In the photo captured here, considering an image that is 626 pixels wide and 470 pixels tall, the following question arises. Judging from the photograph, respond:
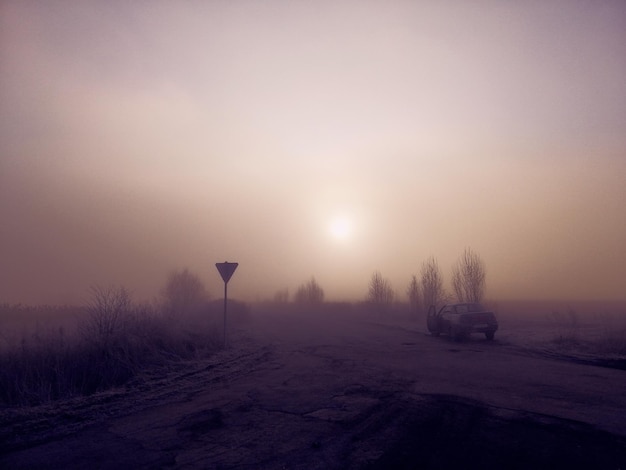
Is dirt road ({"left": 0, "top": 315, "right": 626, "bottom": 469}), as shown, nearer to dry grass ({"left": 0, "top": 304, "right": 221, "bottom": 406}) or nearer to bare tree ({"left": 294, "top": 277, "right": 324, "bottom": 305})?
dry grass ({"left": 0, "top": 304, "right": 221, "bottom": 406})

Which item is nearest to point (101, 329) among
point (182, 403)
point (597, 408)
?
point (182, 403)

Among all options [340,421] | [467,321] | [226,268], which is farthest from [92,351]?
[467,321]

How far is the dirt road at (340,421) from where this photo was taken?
4855 millimetres

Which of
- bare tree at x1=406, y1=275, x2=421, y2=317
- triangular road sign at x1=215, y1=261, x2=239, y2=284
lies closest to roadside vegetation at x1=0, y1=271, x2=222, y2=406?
triangular road sign at x1=215, y1=261, x2=239, y2=284

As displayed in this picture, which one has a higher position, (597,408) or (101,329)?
(101,329)

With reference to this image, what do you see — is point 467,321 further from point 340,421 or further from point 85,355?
point 85,355

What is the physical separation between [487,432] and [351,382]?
→ 4.19 meters

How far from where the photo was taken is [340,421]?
20.7 feet

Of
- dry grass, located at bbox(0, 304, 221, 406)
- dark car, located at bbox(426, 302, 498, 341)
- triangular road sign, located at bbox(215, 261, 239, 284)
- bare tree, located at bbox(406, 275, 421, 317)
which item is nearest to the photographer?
dry grass, located at bbox(0, 304, 221, 406)

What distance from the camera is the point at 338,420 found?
6367 mm

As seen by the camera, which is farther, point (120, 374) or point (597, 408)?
point (120, 374)

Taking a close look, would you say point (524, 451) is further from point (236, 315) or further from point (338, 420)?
point (236, 315)

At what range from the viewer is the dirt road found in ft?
15.9

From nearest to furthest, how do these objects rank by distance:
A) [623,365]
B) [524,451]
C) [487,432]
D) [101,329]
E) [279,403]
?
[524,451] < [487,432] < [279,403] < [623,365] < [101,329]
